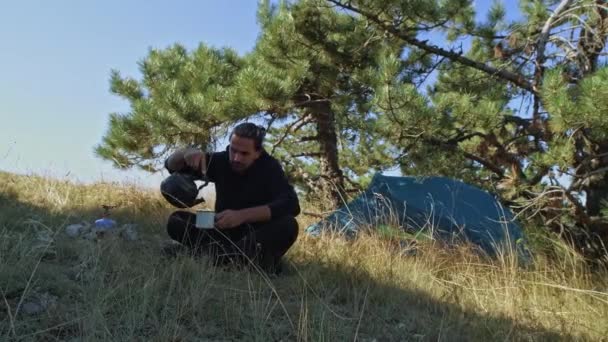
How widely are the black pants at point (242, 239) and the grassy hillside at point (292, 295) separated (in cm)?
13

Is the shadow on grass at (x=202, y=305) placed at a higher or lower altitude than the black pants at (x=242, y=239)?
lower

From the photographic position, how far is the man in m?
2.97

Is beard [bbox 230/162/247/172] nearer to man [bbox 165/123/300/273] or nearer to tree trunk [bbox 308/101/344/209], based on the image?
man [bbox 165/123/300/273]

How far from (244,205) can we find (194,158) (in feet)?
1.33

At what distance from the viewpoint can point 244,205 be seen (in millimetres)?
3244

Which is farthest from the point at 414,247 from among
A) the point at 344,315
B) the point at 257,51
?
the point at 257,51

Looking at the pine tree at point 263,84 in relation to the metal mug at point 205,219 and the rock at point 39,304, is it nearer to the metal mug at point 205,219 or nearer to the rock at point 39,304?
the metal mug at point 205,219

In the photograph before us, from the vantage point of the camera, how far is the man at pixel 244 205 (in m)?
2.97

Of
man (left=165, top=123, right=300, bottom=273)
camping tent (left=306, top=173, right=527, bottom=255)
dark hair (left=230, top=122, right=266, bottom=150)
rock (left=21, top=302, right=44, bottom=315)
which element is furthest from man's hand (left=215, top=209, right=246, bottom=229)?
camping tent (left=306, top=173, right=527, bottom=255)

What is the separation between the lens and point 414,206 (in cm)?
466

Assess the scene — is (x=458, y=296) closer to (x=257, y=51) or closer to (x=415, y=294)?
(x=415, y=294)

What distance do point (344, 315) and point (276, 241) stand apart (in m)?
0.82

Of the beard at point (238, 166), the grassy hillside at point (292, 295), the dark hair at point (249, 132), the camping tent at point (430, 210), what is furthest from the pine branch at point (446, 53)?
the beard at point (238, 166)

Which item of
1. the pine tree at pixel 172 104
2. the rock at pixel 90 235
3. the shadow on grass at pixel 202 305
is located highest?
the pine tree at pixel 172 104
